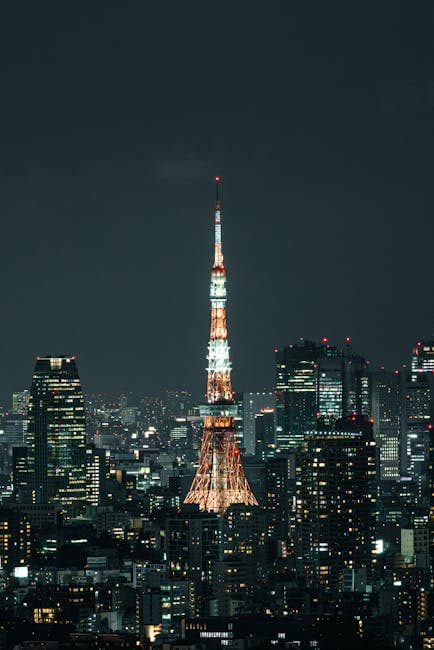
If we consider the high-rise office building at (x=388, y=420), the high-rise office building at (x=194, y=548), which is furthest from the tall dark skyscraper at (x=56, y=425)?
the high-rise office building at (x=194, y=548)

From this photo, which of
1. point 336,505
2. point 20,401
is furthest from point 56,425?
point 336,505

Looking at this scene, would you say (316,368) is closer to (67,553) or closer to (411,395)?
(411,395)

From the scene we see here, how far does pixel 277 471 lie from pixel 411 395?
6.13 metres

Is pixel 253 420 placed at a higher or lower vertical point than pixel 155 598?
higher

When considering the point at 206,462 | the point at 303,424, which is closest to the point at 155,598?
the point at 206,462

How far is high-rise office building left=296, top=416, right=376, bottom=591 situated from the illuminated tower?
0.83 meters

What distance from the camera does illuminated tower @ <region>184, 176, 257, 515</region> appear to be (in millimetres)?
36500

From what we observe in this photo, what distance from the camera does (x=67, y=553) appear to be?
115ft

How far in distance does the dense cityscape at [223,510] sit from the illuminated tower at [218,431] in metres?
0.02

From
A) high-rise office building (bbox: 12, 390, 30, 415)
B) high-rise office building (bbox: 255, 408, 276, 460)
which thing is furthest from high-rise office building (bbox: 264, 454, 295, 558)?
high-rise office building (bbox: 12, 390, 30, 415)

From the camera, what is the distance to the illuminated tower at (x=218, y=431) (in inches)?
1437

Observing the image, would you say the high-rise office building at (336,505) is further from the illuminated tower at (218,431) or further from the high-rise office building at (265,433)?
the high-rise office building at (265,433)

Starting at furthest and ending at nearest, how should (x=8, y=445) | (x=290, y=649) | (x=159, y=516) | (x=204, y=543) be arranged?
(x=8, y=445), (x=159, y=516), (x=204, y=543), (x=290, y=649)

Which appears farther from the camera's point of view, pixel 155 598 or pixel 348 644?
pixel 155 598
